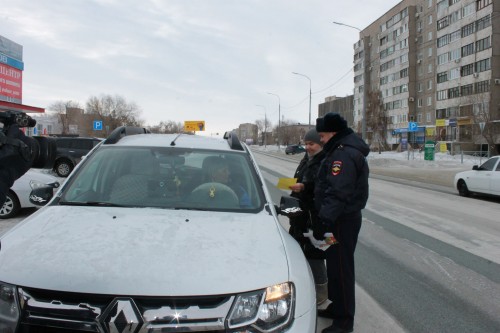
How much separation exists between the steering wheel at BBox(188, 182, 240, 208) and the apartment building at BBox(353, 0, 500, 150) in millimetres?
39750

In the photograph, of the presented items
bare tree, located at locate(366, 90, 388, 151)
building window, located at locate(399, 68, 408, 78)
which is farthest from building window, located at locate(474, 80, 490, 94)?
building window, located at locate(399, 68, 408, 78)

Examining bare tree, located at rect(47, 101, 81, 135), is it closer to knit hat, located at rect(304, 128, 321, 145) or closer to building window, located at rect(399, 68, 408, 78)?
building window, located at rect(399, 68, 408, 78)

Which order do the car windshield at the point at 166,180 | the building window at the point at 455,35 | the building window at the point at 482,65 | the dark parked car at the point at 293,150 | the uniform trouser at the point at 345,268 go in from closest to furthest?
the car windshield at the point at 166,180 → the uniform trouser at the point at 345,268 → the building window at the point at 482,65 → the building window at the point at 455,35 → the dark parked car at the point at 293,150

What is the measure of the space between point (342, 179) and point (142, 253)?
1.86m

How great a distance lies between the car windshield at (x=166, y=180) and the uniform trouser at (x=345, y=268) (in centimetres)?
85

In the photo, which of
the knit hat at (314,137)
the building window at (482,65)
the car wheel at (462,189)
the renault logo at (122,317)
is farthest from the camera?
the building window at (482,65)

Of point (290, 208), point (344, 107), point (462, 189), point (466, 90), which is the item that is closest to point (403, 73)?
point (466, 90)

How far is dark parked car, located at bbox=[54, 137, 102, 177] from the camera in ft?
Answer: 67.5

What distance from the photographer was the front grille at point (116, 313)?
192cm

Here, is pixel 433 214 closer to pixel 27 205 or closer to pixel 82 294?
pixel 27 205

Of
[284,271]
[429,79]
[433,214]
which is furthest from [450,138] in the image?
[284,271]

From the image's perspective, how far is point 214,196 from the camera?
335cm

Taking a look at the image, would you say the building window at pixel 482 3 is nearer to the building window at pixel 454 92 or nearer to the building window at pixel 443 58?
the building window at pixel 443 58

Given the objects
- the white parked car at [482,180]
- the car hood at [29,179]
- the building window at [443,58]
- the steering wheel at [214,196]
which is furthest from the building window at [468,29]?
the steering wheel at [214,196]
